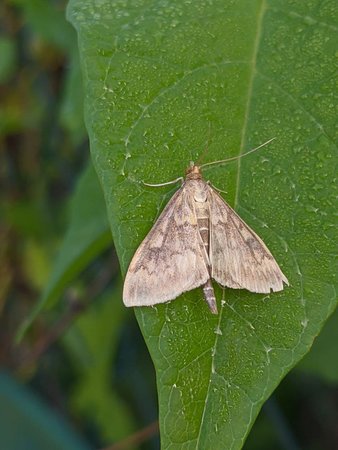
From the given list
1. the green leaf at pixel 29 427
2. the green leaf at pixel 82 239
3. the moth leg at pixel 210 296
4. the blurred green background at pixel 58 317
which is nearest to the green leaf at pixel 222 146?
Answer: the moth leg at pixel 210 296

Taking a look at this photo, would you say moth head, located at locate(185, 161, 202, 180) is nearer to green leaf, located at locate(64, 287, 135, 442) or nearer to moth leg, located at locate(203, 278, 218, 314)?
moth leg, located at locate(203, 278, 218, 314)

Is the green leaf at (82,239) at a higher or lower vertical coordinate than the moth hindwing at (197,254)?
lower

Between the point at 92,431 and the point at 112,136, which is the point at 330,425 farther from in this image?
the point at 112,136

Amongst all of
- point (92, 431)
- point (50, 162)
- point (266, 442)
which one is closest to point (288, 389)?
point (266, 442)

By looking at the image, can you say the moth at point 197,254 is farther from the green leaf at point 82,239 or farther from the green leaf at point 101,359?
the green leaf at point 101,359

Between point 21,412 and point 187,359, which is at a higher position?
point 187,359

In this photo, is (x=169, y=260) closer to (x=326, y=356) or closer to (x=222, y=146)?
(x=222, y=146)
